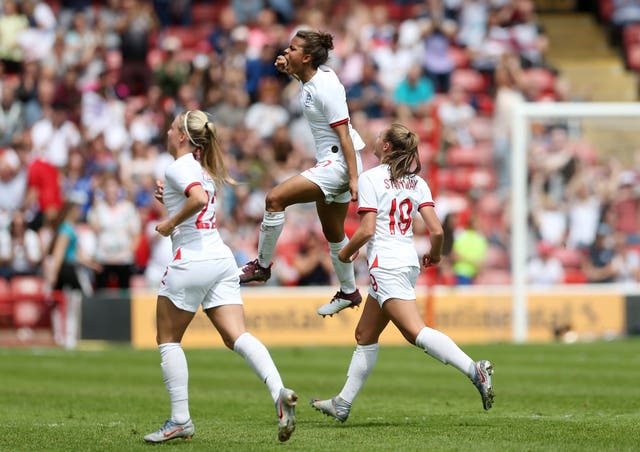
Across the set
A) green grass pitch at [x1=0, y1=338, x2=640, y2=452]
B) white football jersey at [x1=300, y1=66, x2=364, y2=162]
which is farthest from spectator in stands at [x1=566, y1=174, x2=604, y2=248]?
white football jersey at [x1=300, y1=66, x2=364, y2=162]

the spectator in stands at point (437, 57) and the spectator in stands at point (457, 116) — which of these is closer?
the spectator in stands at point (457, 116)

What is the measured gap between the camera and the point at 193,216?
8.88 m

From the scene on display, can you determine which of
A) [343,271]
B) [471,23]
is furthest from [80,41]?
[343,271]

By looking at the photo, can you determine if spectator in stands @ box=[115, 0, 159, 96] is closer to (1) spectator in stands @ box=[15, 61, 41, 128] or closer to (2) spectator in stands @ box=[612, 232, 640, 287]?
(1) spectator in stands @ box=[15, 61, 41, 128]

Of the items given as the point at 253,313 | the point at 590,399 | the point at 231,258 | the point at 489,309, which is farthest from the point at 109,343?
the point at 231,258

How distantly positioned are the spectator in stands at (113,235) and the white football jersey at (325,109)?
1133cm

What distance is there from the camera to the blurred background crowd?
846 inches

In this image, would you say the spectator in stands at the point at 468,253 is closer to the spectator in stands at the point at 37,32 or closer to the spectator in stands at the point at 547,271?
the spectator in stands at the point at 547,271

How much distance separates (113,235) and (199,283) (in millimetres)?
12504

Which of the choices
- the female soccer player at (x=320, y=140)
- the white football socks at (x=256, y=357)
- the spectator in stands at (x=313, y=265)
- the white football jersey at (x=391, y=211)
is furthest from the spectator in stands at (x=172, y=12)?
the white football socks at (x=256, y=357)

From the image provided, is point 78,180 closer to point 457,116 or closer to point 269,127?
point 269,127

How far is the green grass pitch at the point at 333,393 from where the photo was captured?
29.9 ft

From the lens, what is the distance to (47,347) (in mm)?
20641

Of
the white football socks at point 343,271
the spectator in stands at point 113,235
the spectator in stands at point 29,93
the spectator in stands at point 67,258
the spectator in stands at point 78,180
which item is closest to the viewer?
the white football socks at point 343,271
